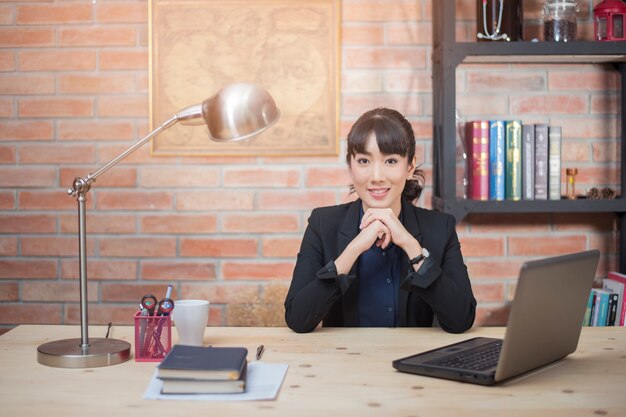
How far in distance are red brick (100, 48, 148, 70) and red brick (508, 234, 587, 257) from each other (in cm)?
147

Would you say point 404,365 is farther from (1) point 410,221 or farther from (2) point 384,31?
(2) point 384,31

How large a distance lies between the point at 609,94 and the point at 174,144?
1.59 m

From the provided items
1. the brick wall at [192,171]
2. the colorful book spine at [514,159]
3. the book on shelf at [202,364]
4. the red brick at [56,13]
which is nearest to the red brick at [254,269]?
the brick wall at [192,171]

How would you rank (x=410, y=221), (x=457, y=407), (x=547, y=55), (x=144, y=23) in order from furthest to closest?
(x=144, y=23)
(x=547, y=55)
(x=410, y=221)
(x=457, y=407)

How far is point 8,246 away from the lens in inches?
111

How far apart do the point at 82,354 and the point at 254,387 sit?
1.27 ft

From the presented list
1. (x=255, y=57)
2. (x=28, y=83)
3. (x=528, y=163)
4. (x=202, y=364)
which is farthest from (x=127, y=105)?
(x=202, y=364)

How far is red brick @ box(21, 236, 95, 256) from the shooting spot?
111 inches

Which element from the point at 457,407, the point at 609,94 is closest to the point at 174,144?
the point at 609,94

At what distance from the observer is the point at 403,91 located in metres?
2.78

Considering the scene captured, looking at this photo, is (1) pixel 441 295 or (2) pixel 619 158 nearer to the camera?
(1) pixel 441 295

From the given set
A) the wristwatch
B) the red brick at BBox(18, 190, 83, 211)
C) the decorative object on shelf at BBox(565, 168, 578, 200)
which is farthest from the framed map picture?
the wristwatch

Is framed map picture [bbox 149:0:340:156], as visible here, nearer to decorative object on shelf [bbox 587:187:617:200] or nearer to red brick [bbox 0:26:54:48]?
red brick [bbox 0:26:54:48]

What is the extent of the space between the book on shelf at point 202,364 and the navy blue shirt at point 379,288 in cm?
72
